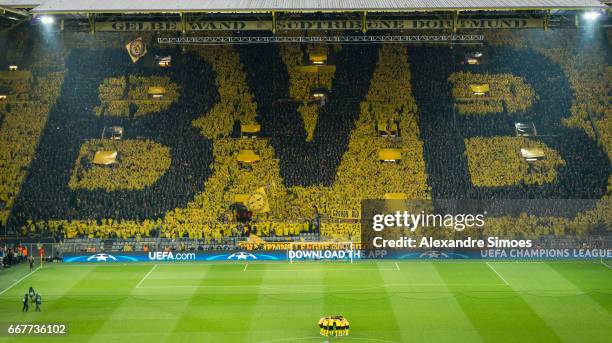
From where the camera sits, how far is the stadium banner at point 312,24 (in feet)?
139

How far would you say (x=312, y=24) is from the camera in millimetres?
42250

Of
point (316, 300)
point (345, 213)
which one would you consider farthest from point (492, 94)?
point (316, 300)

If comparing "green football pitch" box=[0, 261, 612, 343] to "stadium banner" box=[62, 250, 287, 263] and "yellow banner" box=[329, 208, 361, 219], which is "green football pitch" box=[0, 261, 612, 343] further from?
"yellow banner" box=[329, 208, 361, 219]

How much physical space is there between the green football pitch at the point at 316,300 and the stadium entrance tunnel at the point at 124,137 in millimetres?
4706

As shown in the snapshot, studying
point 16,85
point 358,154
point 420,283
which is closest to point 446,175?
point 358,154

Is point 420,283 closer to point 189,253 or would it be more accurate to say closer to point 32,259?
point 189,253

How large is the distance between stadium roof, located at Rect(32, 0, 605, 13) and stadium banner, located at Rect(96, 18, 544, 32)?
185cm

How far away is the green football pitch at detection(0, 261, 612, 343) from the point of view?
1144 inches

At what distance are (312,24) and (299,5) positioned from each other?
2.87 meters

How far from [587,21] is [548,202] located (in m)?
14.2
